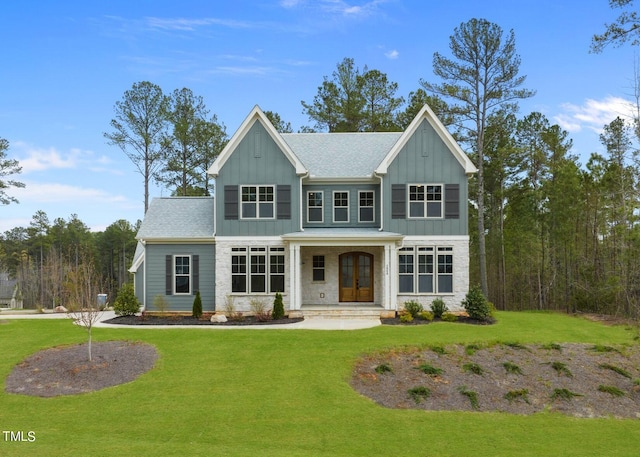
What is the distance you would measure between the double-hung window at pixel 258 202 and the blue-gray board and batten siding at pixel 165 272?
→ 2432mm

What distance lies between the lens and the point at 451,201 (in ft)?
65.9

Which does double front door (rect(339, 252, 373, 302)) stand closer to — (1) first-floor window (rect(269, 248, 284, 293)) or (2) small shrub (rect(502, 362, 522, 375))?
(1) first-floor window (rect(269, 248, 284, 293))

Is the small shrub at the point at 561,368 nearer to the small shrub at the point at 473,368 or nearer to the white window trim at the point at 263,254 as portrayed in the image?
the small shrub at the point at 473,368

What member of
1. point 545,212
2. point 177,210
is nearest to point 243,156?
point 177,210

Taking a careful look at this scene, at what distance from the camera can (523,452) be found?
805cm

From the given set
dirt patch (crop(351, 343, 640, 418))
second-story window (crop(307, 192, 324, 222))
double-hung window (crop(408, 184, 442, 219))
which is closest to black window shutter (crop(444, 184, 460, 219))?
double-hung window (crop(408, 184, 442, 219))

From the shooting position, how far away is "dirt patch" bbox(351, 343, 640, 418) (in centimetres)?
1031

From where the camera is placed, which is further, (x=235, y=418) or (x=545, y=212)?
(x=545, y=212)

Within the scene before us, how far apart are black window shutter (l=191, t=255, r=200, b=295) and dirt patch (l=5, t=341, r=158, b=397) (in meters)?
6.62

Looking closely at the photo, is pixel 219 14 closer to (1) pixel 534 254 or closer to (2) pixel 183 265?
(2) pixel 183 265

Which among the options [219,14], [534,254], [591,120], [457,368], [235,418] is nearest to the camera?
[235,418]

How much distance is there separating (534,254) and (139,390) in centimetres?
2620

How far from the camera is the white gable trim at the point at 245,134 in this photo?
65.3 ft

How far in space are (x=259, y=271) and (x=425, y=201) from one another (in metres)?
8.08
